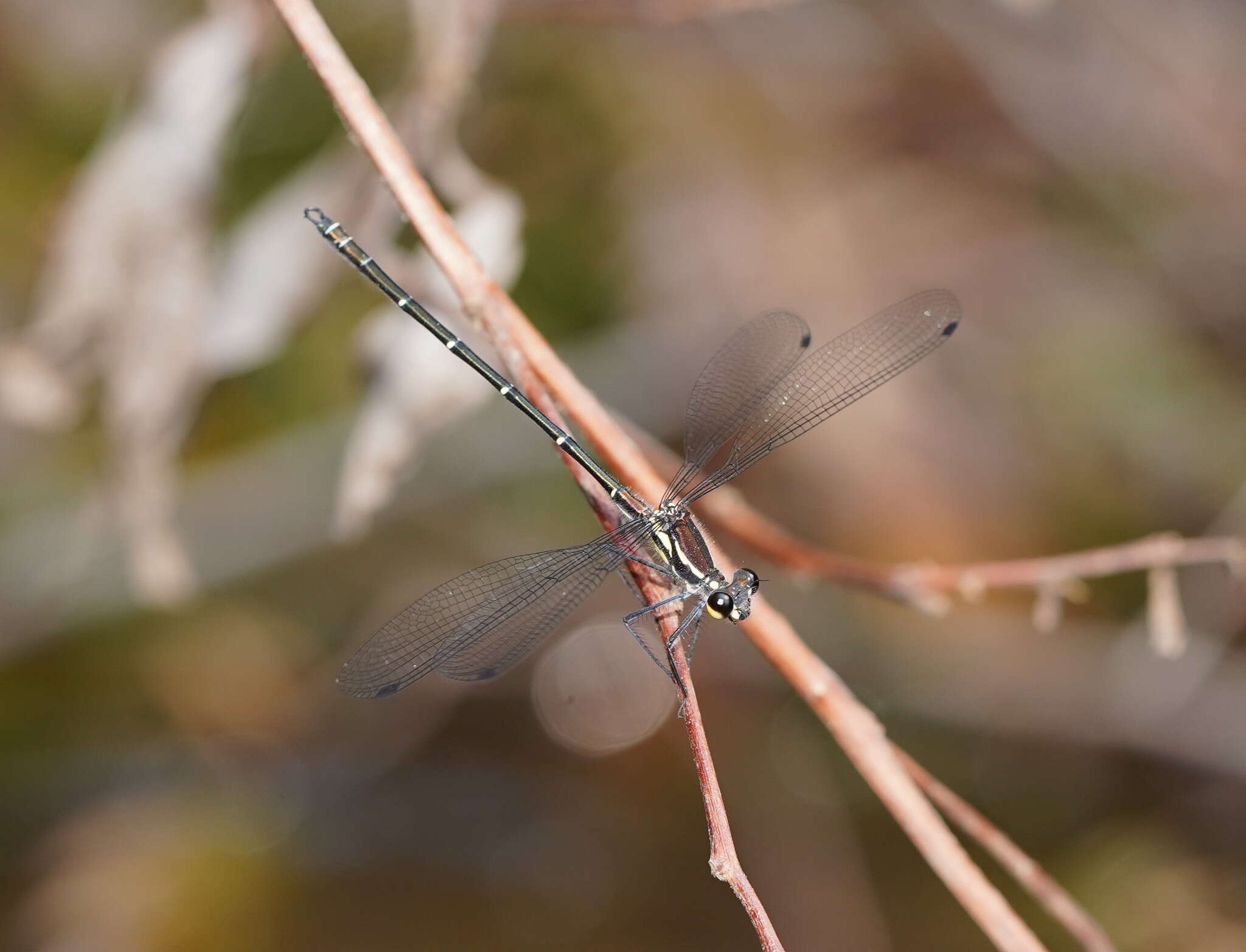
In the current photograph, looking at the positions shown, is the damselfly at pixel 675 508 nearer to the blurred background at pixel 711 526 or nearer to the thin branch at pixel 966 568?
the thin branch at pixel 966 568

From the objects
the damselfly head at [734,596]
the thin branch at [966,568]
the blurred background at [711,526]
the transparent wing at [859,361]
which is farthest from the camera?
the blurred background at [711,526]

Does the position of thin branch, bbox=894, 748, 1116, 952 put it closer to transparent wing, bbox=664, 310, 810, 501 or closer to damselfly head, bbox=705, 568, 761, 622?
damselfly head, bbox=705, 568, 761, 622

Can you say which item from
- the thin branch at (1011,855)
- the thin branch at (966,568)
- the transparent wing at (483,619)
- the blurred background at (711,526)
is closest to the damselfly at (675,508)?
the transparent wing at (483,619)

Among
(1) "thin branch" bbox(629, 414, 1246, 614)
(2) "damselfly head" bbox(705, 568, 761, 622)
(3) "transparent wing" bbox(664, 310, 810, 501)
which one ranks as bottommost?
(1) "thin branch" bbox(629, 414, 1246, 614)

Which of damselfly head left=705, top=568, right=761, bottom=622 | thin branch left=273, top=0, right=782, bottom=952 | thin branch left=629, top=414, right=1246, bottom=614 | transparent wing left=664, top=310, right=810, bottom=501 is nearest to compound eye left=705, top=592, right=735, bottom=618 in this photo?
damselfly head left=705, top=568, right=761, bottom=622

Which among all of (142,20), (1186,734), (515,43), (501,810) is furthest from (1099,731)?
(142,20)

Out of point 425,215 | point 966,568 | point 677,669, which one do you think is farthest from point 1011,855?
point 425,215
